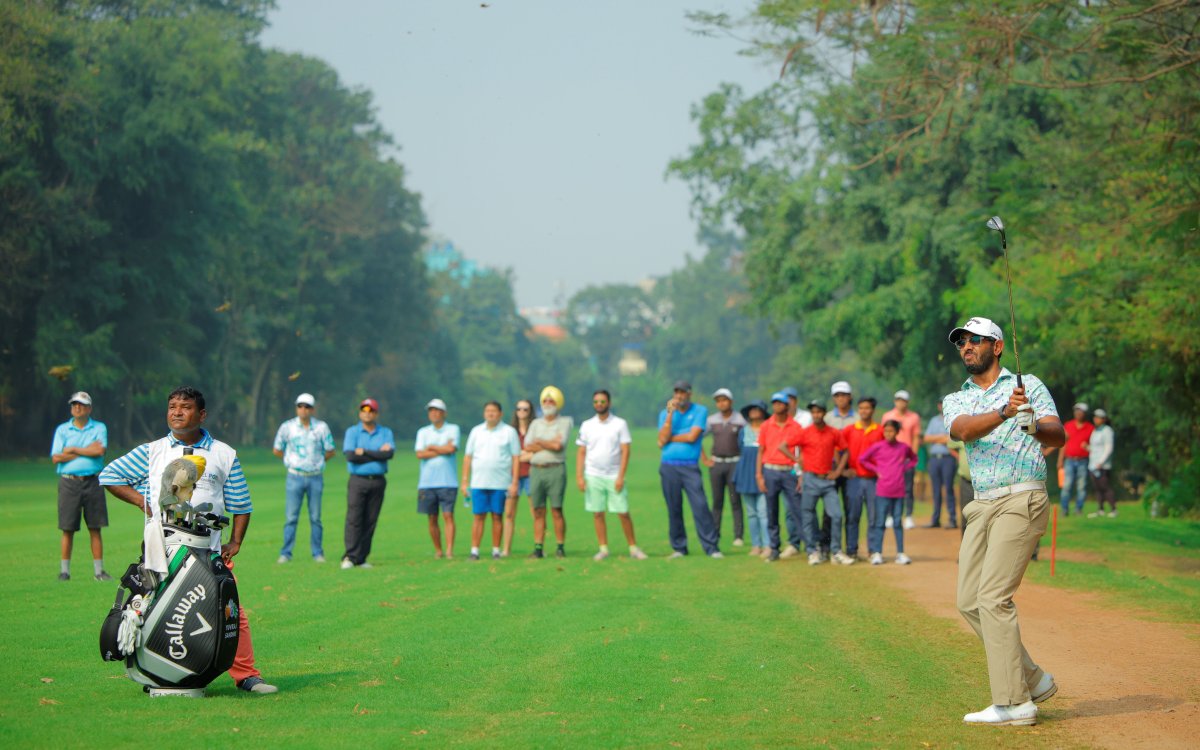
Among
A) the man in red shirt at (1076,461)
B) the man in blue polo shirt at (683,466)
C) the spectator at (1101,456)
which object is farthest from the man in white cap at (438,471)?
the spectator at (1101,456)

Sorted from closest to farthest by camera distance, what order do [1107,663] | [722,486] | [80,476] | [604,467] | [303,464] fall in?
1. [1107,663]
2. [80,476]
3. [303,464]
4. [604,467]
5. [722,486]

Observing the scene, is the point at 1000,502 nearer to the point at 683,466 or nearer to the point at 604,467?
the point at 604,467

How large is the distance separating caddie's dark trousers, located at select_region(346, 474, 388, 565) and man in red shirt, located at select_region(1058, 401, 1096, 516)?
14.3 metres

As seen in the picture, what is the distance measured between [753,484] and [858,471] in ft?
6.86

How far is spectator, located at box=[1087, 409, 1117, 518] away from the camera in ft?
85.4

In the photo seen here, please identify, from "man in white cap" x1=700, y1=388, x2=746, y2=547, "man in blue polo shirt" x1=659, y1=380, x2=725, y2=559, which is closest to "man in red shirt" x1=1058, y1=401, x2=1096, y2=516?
"man in white cap" x1=700, y1=388, x2=746, y2=547

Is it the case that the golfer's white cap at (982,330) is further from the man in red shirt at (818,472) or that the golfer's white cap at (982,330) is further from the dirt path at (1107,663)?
the man in red shirt at (818,472)

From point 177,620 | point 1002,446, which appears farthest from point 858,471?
point 177,620

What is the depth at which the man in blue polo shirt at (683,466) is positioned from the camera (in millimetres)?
18500

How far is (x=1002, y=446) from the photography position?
832 cm

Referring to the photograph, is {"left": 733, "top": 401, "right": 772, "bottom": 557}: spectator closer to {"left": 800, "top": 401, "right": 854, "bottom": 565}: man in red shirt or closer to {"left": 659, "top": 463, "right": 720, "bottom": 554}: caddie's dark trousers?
{"left": 659, "top": 463, "right": 720, "bottom": 554}: caddie's dark trousers

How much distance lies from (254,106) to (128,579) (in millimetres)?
59688

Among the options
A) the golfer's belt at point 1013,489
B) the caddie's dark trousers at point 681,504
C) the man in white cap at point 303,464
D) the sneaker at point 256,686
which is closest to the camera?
the golfer's belt at point 1013,489

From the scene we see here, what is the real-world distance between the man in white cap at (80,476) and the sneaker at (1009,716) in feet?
33.3
